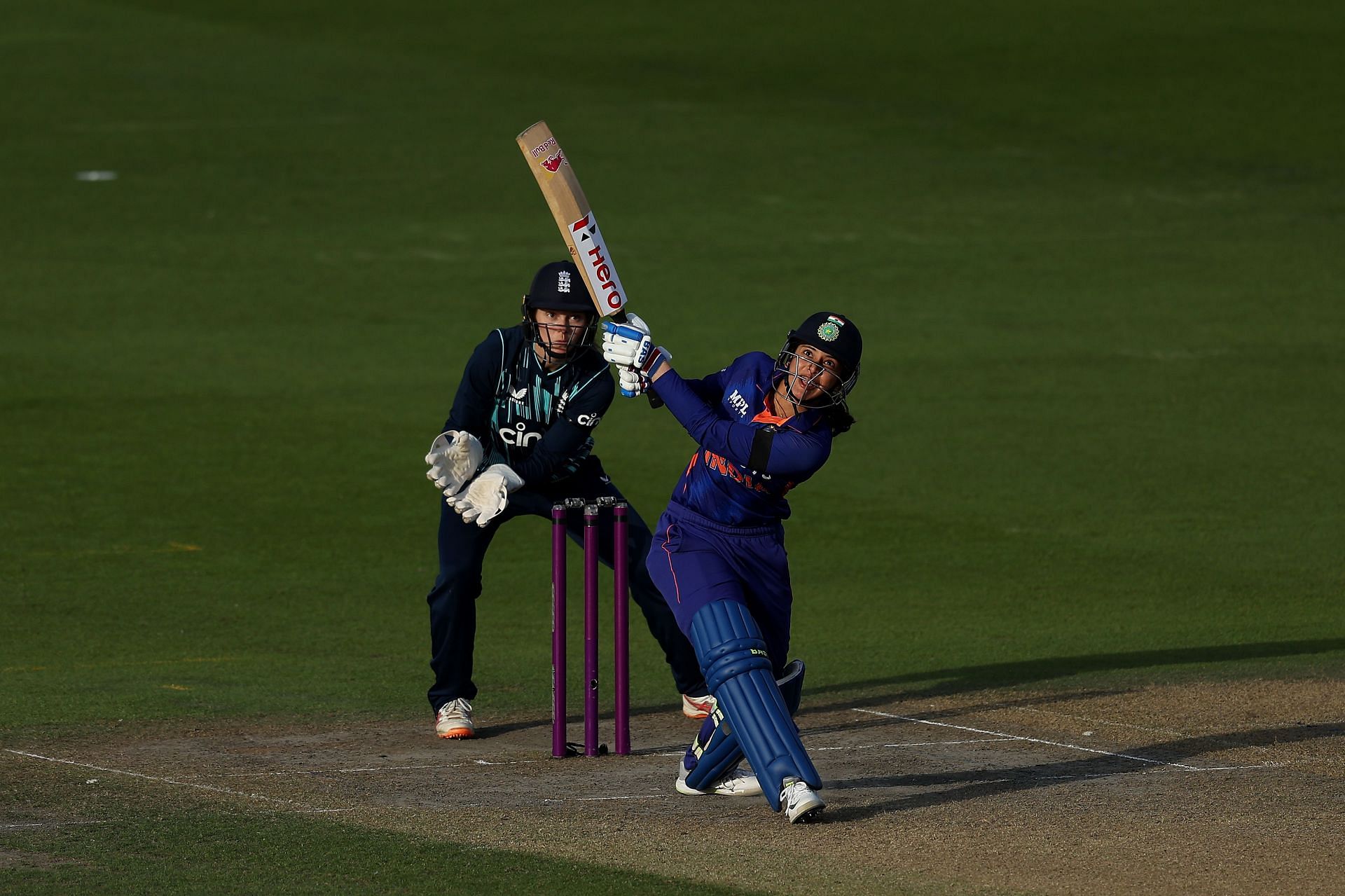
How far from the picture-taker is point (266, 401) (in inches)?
656

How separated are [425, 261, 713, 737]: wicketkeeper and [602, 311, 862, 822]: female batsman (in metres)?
0.95

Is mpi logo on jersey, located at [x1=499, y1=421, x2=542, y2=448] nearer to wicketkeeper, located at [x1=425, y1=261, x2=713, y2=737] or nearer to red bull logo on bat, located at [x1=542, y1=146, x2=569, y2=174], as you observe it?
wicketkeeper, located at [x1=425, y1=261, x2=713, y2=737]

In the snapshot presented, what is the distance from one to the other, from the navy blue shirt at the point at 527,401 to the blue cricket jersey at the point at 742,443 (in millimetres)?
1028

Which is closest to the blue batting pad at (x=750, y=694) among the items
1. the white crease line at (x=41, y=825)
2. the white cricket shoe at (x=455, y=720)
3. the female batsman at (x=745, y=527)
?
the female batsman at (x=745, y=527)

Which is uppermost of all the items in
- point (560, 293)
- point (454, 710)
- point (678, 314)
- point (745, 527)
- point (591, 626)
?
point (678, 314)

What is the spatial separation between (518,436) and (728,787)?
1.98 meters

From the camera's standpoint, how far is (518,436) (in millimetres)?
8844

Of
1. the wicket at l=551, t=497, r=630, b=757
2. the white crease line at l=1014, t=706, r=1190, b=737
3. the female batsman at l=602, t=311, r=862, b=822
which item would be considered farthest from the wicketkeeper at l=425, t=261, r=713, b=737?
the white crease line at l=1014, t=706, r=1190, b=737

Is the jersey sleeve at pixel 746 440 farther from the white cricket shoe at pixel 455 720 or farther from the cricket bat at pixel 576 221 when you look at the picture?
the white cricket shoe at pixel 455 720

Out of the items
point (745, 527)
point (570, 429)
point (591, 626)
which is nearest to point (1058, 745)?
point (745, 527)

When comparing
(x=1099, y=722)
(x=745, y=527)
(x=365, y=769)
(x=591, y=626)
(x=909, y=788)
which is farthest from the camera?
(x=1099, y=722)

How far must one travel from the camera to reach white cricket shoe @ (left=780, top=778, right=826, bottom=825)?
704 centimetres

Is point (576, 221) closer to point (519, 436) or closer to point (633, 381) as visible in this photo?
point (633, 381)

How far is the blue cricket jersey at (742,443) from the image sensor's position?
7316mm
